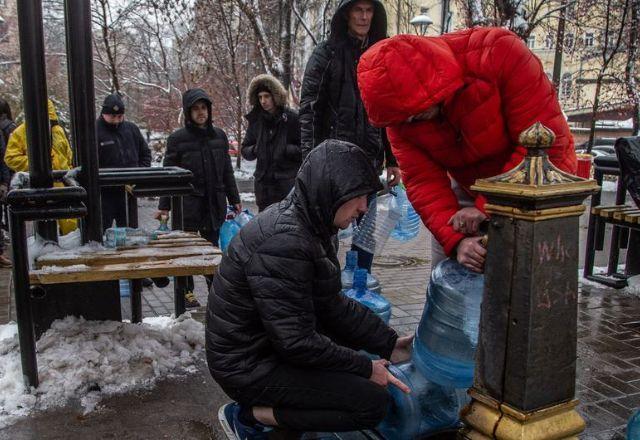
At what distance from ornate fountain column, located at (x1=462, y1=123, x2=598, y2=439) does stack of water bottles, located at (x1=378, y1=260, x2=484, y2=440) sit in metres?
0.77

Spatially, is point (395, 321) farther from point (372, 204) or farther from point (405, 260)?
point (405, 260)

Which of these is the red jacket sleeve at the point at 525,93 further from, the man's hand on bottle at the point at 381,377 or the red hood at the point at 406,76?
the man's hand on bottle at the point at 381,377

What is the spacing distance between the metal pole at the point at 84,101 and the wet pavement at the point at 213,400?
1189 mm

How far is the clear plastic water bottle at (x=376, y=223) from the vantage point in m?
5.10

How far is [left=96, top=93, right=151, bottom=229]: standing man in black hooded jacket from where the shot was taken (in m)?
6.51

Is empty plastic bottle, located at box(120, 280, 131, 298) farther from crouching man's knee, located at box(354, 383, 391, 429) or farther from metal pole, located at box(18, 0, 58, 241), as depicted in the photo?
crouching man's knee, located at box(354, 383, 391, 429)

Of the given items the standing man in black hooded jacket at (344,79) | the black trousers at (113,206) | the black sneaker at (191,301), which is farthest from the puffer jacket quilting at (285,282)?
the black trousers at (113,206)

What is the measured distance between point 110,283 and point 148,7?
529 inches

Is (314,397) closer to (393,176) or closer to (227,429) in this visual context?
(227,429)

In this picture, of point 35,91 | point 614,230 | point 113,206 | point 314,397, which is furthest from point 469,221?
point 113,206

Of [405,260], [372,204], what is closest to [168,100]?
[405,260]

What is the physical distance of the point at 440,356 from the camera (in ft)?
9.82

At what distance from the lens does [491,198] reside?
205 centimetres

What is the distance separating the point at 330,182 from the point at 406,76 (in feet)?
1.68
